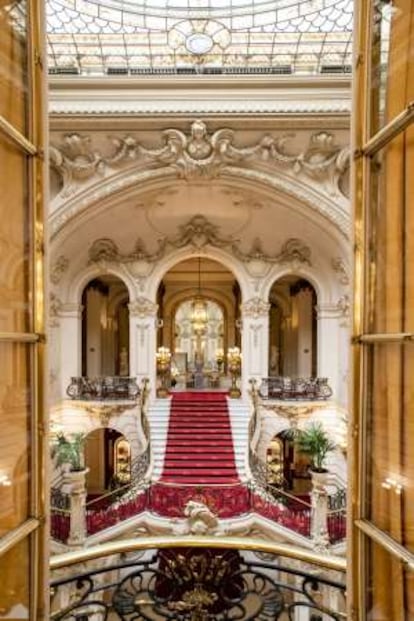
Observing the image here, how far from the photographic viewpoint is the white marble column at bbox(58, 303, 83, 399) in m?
14.6

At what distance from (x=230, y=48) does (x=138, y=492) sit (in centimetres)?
1003

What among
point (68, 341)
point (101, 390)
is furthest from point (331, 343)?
point (68, 341)

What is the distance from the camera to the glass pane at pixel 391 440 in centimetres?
172

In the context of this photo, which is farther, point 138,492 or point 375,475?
point 138,492

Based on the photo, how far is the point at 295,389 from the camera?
14.5 meters

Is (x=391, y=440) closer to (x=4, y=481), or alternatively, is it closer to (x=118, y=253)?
(x=4, y=481)

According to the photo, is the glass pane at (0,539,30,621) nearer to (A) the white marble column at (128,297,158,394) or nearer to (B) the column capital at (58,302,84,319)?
(A) the white marble column at (128,297,158,394)

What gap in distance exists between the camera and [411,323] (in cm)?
172

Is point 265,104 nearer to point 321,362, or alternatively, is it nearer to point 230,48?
point 230,48

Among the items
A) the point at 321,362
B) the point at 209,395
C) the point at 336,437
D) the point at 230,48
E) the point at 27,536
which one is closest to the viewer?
the point at 27,536

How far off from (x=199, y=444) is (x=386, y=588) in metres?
11.2

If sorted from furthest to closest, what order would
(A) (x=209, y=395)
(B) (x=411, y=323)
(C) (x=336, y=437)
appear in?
(A) (x=209, y=395), (C) (x=336, y=437), (B) (x=411, y=323)

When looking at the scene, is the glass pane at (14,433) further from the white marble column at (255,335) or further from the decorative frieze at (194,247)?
the white marble column at (255,335)

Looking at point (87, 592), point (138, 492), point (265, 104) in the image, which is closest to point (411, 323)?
point (87, 592)
